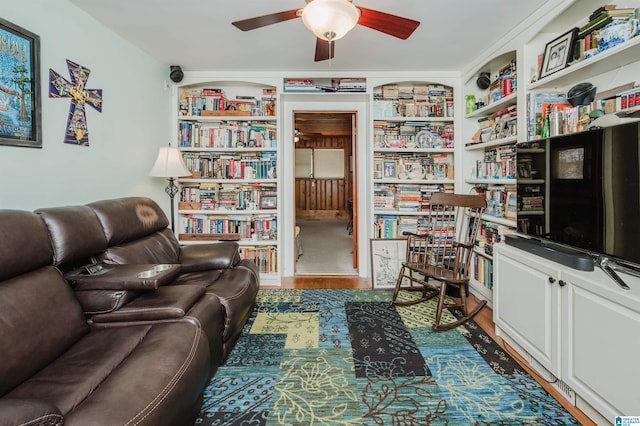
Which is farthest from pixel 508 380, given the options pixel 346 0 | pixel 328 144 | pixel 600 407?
pixel 328 144

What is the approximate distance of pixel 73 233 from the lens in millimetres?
1658

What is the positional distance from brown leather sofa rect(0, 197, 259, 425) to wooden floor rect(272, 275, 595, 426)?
1.60 m

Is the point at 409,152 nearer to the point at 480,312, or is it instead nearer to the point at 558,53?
the point at 558,53

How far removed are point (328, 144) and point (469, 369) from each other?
8453 millimetres

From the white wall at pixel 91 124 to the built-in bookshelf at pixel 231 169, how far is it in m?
0.32

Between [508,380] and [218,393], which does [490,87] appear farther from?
[218,393]

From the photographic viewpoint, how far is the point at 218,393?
5.67 ft

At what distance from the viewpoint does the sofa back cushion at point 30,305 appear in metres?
1.14

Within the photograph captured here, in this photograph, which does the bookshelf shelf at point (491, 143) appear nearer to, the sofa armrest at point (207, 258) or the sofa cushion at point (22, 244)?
the sofa armrest at point (207, 258)

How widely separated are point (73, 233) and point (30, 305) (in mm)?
491

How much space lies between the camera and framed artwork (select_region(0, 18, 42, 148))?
68.4 inches

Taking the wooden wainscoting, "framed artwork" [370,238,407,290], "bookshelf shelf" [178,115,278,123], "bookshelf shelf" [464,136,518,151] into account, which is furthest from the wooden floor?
the wooden wainscoting

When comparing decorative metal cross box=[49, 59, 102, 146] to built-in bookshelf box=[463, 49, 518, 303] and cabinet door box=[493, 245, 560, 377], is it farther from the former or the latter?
built-in bookshelf box=[463, 49, 518, 303]

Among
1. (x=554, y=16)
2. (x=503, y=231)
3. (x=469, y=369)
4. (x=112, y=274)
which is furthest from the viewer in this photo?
(x=503, y=231)
